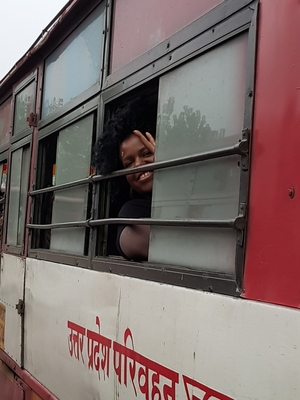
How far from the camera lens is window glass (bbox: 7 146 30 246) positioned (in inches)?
137

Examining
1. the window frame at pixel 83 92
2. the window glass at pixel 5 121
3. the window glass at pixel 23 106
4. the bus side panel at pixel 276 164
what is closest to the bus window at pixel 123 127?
the window frame at pixel 83 92

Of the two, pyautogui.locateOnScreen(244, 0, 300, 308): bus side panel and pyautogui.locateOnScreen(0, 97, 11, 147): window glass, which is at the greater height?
pyautogui.locateOnScreen(0, 97, 11, 147): window glass

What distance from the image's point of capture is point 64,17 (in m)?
2.79

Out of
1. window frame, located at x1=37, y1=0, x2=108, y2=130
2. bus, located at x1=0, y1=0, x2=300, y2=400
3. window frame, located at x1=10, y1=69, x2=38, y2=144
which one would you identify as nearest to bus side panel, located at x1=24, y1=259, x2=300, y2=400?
bus, located at x1=0, y1=0, x2=300, y2=400

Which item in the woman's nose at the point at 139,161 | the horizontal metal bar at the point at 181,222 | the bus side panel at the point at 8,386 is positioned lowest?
the bus side panel at the point at 8,386

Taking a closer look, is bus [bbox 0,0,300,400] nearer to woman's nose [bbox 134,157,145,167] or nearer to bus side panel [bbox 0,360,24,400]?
bus side panel [bbox 0,360,24,400]

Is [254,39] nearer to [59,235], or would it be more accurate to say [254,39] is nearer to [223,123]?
[223,123]

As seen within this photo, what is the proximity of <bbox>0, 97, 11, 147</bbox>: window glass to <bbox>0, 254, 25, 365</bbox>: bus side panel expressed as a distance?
119cm

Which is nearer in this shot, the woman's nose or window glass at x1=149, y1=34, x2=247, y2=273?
window glass at x1=149, y1=34, x2=247, y2=273

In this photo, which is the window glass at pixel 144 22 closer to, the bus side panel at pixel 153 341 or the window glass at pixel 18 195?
the bus side panel at pixel 153 341

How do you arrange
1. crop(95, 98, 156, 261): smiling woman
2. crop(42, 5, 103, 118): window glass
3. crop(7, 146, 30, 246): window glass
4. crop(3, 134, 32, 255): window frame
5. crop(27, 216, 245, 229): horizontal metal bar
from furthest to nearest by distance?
1. crop(7, 146, 30, 246): window glass
2. crop(3, 134, 32, 255): window frame
3. crop(42, 5, 103, 118): window glass
4. crop(95, 98, 156, 261): smiling woman
5. crop(27, 216, 245, 229): horizontal metal bar

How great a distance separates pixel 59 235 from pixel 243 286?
1.66 metres

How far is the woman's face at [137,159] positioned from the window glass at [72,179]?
0.31 meters

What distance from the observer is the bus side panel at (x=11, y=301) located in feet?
10.5
